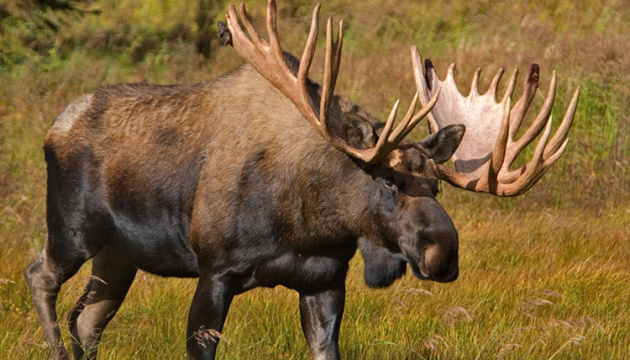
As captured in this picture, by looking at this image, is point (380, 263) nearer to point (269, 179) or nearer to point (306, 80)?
point (269, 179)

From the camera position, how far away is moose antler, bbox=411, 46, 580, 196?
438cm

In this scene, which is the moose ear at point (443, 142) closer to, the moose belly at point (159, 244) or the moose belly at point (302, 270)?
the moose belly at point (302, 270)

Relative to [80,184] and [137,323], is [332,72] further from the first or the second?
[137,323]

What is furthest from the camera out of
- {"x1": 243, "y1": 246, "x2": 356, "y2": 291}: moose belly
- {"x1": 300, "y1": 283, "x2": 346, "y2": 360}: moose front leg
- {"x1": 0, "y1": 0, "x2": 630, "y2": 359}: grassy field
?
{"x1": 0, "y1": 0, "x2": 630, "y2": 359}: grassy field

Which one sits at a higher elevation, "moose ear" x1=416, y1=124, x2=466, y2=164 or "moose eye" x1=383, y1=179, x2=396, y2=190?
"moose ear" x1=416, y1=124, x2=466, y2=164

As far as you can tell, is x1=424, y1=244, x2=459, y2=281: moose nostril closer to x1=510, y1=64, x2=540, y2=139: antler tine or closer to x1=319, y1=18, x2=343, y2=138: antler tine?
x1=319, y1=18, x2=343, y2=138: antler tine

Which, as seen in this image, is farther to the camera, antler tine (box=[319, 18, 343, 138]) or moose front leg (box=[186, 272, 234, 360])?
moose front leg (box=[186, 272, 234, 360])

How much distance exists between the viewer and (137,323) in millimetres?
5840

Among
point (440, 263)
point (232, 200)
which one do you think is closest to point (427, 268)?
point (440, 263)

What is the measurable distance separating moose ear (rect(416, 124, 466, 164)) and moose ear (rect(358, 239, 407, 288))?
0.48 m

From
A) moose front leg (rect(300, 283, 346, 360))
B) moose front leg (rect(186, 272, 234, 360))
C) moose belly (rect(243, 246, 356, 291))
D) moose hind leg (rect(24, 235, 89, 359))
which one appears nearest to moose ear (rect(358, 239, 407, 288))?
moose belly (rect(243, 246, 356, 291))

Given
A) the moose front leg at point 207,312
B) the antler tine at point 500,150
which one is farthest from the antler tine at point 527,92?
the moose front leg at point 207,312

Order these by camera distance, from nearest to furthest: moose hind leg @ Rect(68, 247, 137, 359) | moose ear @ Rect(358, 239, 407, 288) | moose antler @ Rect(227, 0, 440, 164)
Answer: moose antler @ Rect(227, 0, 440, 164), moose ear @ Rect(358, 239, 407, 288), moose hind leg @ Rect(68, 247, 137, 359)

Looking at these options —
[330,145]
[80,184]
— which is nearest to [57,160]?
[80,184]
